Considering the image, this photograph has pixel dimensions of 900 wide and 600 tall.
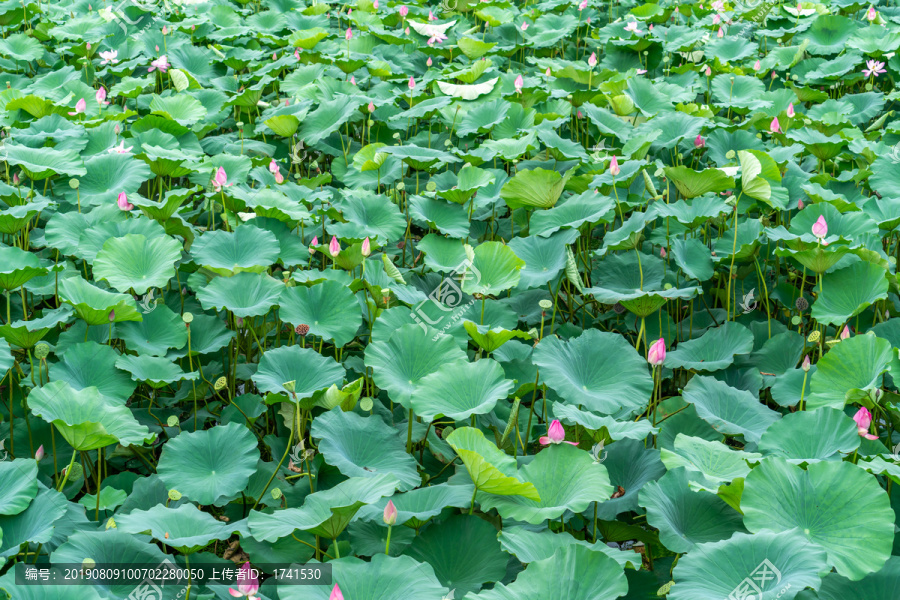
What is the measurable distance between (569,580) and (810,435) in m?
0.73

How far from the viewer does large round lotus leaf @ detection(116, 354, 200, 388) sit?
1991 millimetres

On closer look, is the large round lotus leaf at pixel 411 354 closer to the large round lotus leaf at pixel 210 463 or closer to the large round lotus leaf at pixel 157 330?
the large round lotus leaf at pixel 210 463

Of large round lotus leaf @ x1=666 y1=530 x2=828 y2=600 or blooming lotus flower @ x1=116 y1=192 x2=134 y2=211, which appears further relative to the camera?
blooming lotus flower @ x1=116 y1=192 x2=134 y2=211

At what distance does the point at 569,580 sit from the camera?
4.43ft

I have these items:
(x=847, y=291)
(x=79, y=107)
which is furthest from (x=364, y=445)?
(x=79, y=107)

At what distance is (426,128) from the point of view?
3.59 meters

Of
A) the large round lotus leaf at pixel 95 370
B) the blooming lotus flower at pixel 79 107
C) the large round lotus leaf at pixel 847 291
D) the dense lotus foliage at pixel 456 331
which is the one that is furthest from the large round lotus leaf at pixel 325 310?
the blooming lotus flower at pixel 79 107

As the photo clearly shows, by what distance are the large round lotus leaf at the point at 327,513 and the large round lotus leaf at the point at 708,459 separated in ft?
2.02

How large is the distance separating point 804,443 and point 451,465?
0.83m

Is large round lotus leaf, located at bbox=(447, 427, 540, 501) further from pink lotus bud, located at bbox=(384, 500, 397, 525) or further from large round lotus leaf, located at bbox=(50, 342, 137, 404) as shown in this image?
large round lotus leaf, located at bbox=(50, 342, 137, 404)

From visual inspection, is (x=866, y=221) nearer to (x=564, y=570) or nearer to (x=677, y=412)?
(x=677, y=412)

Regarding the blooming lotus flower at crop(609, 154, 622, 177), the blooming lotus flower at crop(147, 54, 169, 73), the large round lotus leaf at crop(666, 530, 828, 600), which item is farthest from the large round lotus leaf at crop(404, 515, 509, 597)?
the blooming lotus flower at crop(147, 54, 169, 73)

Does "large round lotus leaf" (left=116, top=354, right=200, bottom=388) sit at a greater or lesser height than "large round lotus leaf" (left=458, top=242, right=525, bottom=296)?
lesser

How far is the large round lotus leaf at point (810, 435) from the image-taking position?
5.49ft
